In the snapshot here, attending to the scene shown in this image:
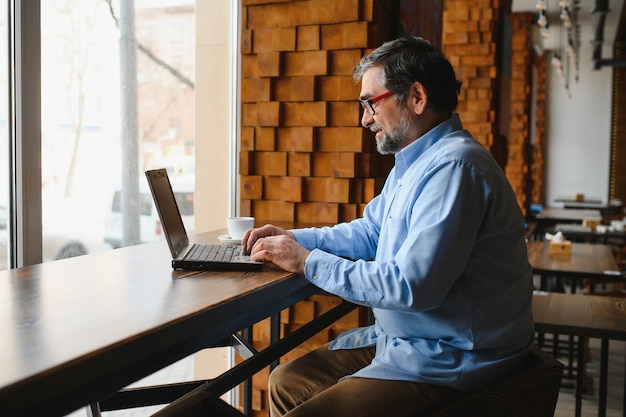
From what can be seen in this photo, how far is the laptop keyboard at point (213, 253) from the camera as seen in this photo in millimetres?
1748

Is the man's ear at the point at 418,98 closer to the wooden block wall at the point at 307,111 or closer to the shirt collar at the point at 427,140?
the shirt collar at the point at 427,140

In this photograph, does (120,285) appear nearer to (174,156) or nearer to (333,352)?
(333,352)

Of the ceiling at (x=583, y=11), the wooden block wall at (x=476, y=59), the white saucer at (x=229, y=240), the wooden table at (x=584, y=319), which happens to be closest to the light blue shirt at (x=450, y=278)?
→ the white saucer at (x=229, y=240)

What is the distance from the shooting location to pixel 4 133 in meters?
2.00

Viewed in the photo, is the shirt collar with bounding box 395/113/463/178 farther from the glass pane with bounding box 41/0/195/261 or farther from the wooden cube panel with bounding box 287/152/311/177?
the glass pane with bounding box 41/0/195/261

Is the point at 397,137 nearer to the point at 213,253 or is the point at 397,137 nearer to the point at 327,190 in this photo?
the point at 213,253

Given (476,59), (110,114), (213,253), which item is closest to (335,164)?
(110,114)

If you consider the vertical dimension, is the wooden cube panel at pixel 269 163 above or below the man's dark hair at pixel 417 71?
below

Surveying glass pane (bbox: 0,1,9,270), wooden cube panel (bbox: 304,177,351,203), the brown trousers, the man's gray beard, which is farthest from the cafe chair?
wooden cube panel (bbox: 304,177,351,203)

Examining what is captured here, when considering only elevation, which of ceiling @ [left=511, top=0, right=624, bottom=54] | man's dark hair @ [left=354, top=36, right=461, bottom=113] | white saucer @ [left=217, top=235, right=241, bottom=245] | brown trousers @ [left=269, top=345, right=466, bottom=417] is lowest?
brown trousers @ [left=269, top=345, right=466, bottom=417]

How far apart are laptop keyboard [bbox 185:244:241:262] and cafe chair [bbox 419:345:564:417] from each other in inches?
26.2

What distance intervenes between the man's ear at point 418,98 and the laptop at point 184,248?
624mm

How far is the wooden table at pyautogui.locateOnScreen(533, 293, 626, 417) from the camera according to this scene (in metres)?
2.55

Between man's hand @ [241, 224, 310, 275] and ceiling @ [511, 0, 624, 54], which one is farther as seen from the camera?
ceiling @ [511, 0, 624, 54]
